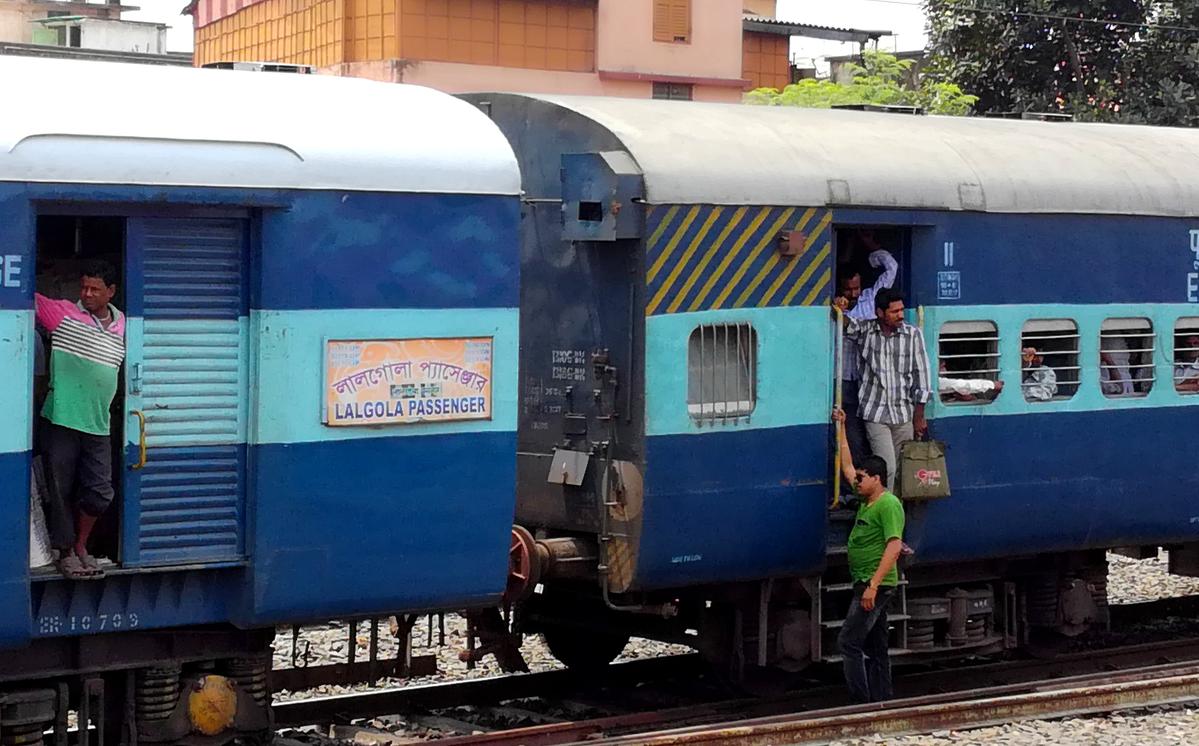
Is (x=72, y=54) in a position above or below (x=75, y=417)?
above

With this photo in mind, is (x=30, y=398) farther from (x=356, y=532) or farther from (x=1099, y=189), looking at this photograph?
(x=1099, y=189)

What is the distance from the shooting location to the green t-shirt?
32.2 feet

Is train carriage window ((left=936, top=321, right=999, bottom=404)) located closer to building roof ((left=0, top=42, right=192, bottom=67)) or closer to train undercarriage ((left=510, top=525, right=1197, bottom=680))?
train undercarriage ((left=510, top=525, right=1197, bottom=680))

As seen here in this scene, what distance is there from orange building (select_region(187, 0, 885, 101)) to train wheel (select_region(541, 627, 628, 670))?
1924cm

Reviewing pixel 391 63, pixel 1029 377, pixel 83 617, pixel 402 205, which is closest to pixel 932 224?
pixel 1029 377

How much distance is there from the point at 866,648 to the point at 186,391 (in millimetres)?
4254

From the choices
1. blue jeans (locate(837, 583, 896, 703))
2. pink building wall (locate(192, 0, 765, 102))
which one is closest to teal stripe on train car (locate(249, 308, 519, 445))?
blue jeans (locate(837, 583, 896, 703))

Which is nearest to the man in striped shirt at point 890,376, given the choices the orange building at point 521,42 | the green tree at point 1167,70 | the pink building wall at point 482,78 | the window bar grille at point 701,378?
the window bar grille at point 701,378

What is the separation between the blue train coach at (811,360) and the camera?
9.61 metres

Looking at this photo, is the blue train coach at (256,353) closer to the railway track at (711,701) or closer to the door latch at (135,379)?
the door latch at (135,379)

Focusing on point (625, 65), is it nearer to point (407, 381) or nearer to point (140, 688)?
point (407, 381)

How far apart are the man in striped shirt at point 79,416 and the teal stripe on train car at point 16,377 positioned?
0.17 m

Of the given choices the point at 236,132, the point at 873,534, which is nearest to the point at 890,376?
the point at 873,534

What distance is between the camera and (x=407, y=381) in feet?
27.1
